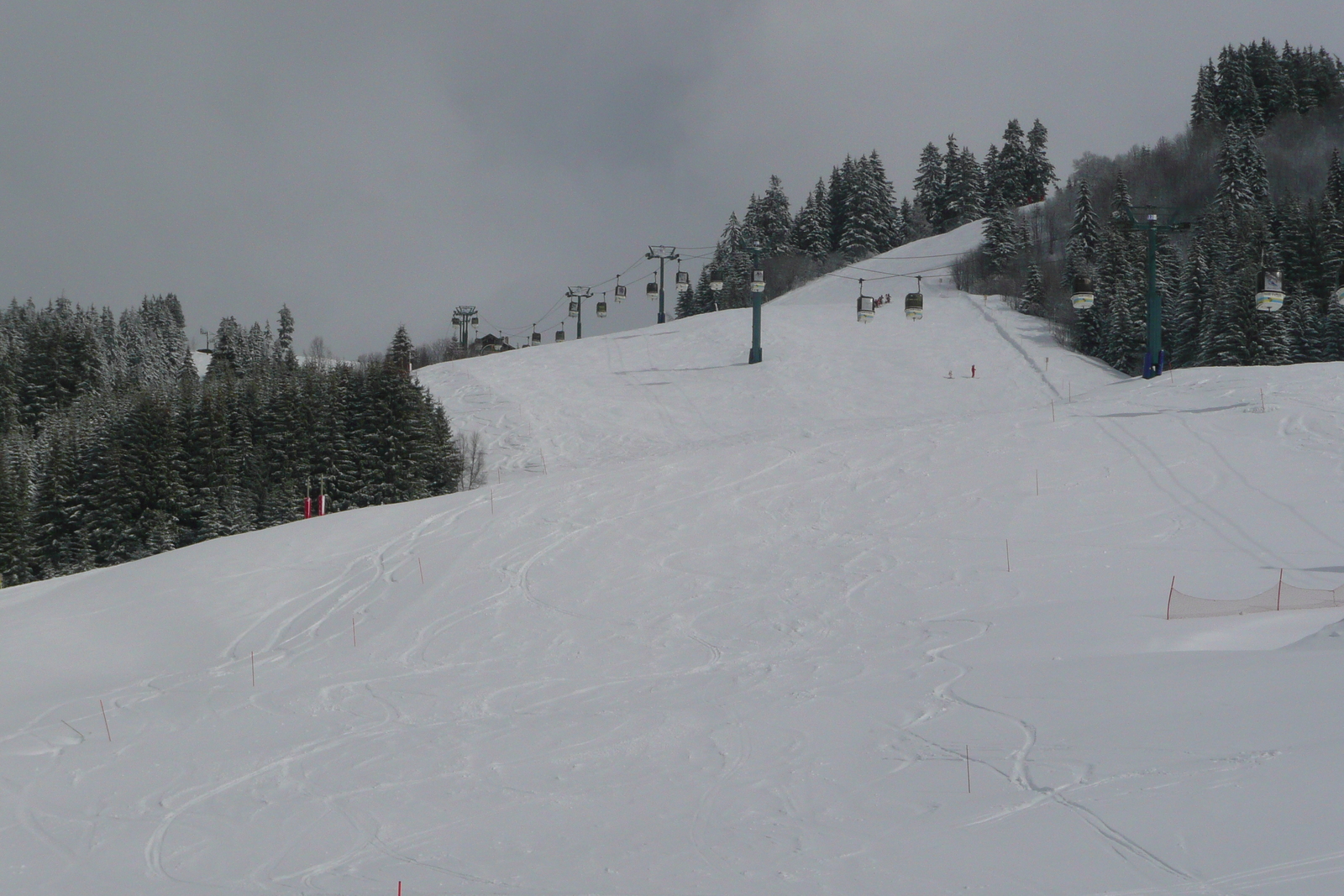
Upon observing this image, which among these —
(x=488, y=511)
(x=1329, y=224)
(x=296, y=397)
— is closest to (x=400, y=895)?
(x=488, y=511)

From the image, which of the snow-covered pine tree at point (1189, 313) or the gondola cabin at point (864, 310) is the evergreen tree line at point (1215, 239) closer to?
the snow-covered pine tree at point (1189, 313)

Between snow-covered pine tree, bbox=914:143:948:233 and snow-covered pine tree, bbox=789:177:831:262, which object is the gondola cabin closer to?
snow-covered pine tree, bbox=789:177:831:262

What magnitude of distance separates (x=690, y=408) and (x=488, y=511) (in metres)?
18.9

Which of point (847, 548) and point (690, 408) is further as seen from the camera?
point (690, 408)

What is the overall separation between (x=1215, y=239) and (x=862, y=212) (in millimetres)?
44887

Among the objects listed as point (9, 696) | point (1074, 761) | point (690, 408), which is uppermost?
point (690, 408)

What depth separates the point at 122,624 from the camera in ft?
58.4

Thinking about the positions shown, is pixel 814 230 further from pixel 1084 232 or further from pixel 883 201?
pixel 1084 232

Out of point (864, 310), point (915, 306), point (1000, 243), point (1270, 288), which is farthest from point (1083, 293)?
point (1000, 243)

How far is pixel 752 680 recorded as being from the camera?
43.8 ft

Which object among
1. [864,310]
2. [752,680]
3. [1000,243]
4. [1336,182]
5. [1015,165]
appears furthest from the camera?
[1015,165]

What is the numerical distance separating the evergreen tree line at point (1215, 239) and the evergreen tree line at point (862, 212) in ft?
42.4

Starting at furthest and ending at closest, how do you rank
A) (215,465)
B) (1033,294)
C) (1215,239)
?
(1033,294) < (1215,239) < (215,465)

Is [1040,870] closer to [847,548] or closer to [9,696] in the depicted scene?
[847,548]
